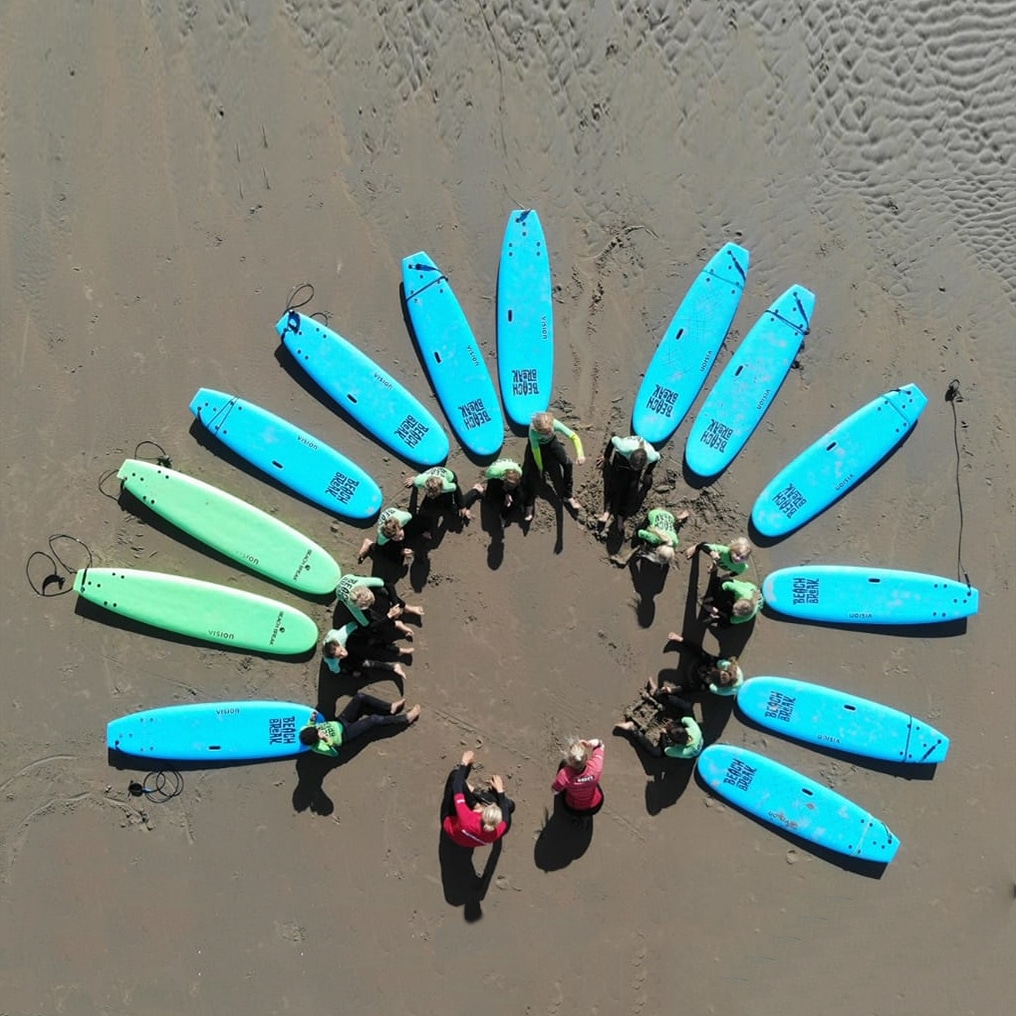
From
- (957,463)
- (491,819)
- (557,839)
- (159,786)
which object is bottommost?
(159,786)

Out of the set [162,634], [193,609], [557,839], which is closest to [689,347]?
[557,839]

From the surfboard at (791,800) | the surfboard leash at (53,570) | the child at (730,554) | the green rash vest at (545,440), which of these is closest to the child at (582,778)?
the surfboard at (791,800)

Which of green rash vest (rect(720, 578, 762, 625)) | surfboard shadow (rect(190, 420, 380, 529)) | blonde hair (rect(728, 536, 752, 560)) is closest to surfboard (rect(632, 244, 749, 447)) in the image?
blonde hair (rect(728, 536, 752, 560))

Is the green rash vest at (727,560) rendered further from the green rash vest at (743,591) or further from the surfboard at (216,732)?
the surfboard at (216,732)

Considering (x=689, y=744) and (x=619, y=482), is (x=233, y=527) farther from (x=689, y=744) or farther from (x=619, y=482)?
(x=689, y=744)

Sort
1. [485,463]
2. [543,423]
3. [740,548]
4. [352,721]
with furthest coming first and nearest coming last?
[485,463], [352,721], [543,423], [740,548]

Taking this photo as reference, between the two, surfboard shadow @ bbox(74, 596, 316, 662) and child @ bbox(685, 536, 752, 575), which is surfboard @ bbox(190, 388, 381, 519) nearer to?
surfboard shadow @ bbox(74, 596, 316, 662)

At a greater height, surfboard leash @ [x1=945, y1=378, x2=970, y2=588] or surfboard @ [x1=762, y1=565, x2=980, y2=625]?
surfboard leash @ [x1=945, y1=378, x2=970, y2=588]
